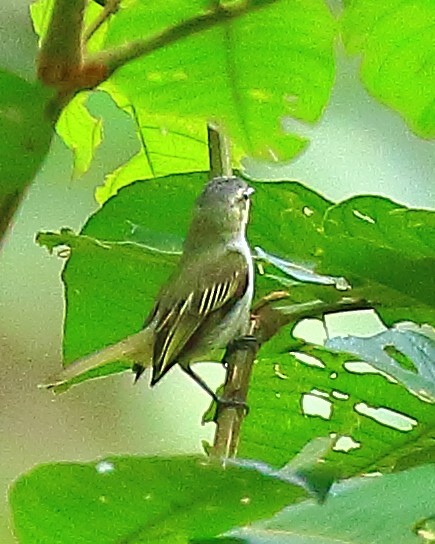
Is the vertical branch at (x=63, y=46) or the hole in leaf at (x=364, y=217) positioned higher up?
the vertical branch at (x=63, y=46)

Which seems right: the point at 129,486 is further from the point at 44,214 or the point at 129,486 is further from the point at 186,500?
the point at 44,214

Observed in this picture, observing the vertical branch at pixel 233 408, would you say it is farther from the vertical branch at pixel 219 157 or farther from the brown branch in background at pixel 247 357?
the vertical branch at pixel 219 157

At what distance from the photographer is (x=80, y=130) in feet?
3.38

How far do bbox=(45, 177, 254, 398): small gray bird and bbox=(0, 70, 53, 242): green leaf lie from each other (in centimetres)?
16

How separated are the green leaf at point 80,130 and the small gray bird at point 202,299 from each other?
111 millimetres

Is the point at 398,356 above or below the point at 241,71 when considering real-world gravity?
below

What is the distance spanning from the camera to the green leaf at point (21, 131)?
0.63 metres

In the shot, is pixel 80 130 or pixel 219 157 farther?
pixel 80 130

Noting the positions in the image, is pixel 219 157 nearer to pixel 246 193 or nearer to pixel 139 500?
pixel 246 193

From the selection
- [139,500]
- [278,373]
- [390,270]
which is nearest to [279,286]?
[278,373]

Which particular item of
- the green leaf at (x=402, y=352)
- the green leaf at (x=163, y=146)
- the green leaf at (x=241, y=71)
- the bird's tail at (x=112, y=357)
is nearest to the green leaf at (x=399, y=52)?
the green leaf at (x=241, y=71)

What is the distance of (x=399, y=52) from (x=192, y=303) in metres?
0.24

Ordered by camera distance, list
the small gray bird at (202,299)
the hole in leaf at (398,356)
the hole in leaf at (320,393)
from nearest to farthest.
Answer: the hole in leaf at (398,356) < the hole in leaf at (320,393) < the small gray bird at (202,299)

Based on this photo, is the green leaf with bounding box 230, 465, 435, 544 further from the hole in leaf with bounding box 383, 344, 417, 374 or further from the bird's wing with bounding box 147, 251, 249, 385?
the bird's wing with bounding box 147, 251, 249, 385
